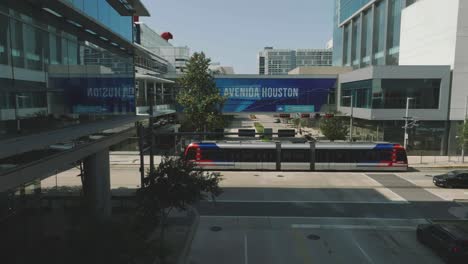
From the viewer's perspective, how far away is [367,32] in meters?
74.1

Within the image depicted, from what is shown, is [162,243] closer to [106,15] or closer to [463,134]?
[106,15]

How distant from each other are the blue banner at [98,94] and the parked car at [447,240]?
52.8 ft

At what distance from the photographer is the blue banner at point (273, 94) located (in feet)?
153

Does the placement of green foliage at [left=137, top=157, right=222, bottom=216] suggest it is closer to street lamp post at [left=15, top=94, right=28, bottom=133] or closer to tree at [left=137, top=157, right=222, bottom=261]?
tree at [left=137, top=157, right=222, bottom=261]

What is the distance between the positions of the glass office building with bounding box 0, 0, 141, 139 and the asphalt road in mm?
8164

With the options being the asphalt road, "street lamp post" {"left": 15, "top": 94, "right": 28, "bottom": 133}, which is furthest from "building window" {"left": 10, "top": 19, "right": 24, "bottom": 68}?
the asphalt road

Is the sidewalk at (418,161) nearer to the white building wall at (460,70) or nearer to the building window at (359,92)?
the white building wall at (460,70)

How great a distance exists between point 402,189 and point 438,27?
2702 centimetres

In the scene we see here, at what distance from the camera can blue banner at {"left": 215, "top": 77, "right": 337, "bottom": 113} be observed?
46.7m

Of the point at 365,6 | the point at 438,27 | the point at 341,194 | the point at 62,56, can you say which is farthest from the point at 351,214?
the point at 365,6

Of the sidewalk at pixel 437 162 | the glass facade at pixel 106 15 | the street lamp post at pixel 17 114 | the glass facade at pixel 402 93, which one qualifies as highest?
the glass facade at pixel 106 15

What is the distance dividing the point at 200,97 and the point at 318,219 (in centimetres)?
2507

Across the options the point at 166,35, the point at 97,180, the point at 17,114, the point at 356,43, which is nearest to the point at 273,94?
the point at 97,180

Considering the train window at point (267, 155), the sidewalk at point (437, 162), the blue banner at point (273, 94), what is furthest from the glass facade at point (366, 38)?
the train window at point (267, 155)
